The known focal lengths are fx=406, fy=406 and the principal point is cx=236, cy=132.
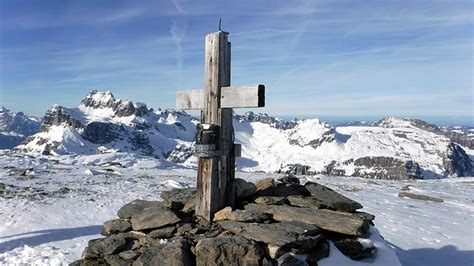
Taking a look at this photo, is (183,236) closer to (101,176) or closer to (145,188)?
(145,188)

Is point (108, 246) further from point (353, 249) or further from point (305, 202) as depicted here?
point (353, 249)

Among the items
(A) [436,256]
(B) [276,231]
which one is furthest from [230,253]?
(A) [436,256]

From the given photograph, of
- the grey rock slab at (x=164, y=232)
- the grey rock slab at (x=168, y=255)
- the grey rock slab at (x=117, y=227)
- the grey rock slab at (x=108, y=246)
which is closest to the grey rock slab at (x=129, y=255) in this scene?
the grey rock slab at (x=108, y=246)

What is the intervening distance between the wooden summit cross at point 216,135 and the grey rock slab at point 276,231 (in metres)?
0.81

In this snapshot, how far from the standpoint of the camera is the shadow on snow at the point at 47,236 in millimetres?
13148

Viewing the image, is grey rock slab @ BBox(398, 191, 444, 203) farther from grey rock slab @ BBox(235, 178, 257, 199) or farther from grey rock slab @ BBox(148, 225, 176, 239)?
grey rock slab @ BBox(148, 225, 176, 239)

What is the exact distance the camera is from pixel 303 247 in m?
8.19

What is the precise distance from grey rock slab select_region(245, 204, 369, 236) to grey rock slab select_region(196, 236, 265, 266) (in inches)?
56.4

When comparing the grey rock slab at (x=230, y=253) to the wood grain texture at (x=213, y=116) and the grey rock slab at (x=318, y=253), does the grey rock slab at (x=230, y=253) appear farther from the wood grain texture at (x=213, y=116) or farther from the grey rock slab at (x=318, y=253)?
the wood grain texture at (x=213, y=116)

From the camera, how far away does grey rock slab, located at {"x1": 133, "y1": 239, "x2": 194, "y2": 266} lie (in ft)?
25.9

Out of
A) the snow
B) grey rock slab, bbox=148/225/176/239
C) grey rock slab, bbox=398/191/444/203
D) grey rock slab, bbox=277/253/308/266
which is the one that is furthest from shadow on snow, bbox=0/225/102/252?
grey rock slab, bbox=398/191/444/203

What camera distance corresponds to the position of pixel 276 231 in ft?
27.2

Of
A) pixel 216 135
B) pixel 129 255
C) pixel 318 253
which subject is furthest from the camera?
pixel 216 135

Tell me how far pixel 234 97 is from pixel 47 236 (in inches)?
364
